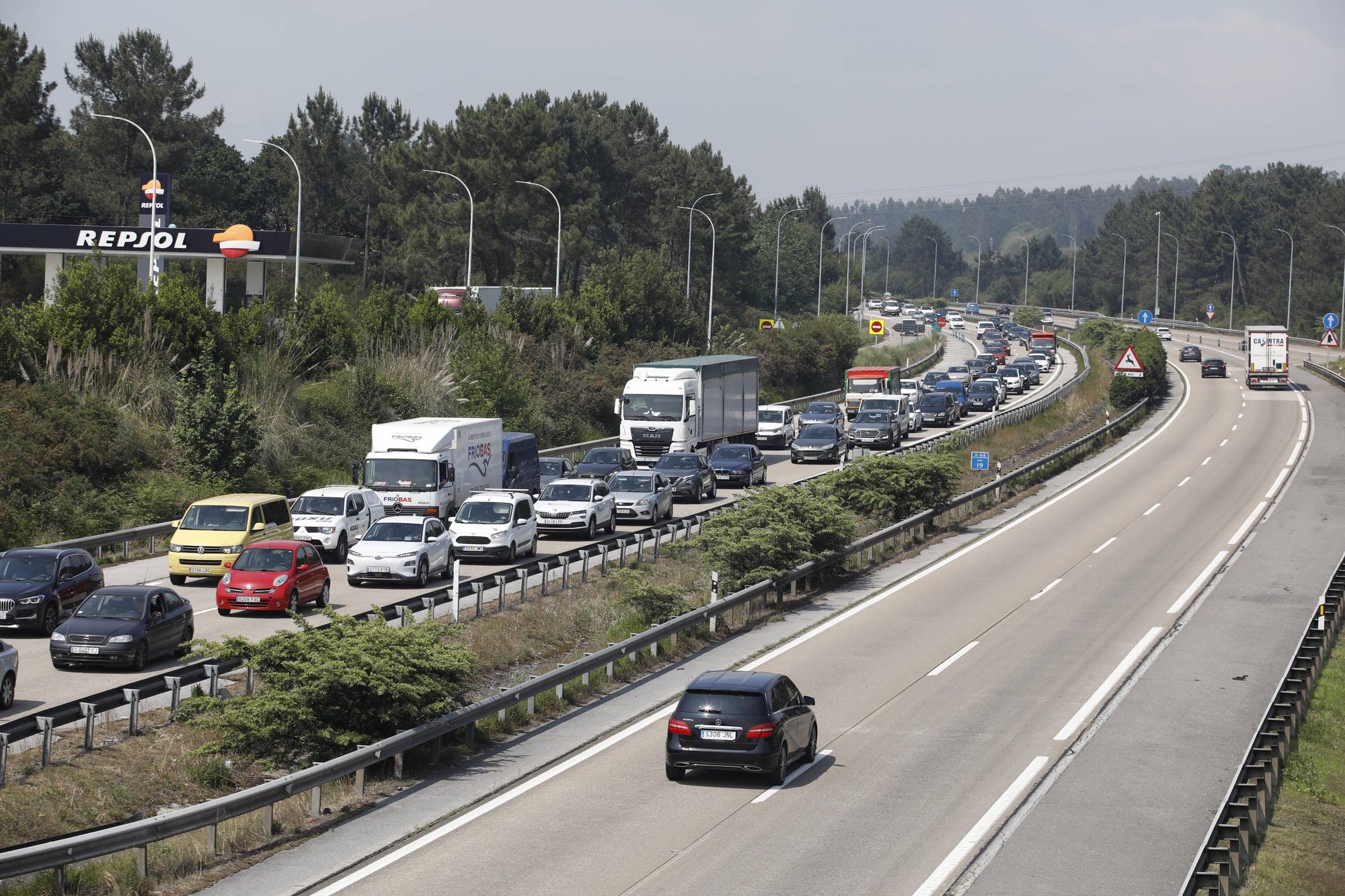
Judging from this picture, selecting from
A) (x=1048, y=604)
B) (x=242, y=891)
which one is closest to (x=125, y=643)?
(x=242, y=891)

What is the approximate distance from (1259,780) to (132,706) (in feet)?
46.5

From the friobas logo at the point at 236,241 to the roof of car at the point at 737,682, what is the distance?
1834 inches

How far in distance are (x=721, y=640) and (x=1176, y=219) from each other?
177 metres

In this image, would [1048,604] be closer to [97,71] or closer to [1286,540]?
[1286,540]

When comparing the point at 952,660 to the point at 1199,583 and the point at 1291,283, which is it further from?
the point at 1291,283

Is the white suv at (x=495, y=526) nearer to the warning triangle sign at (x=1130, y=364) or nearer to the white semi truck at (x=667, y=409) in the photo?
the white semi truck at (x=667, y=409)

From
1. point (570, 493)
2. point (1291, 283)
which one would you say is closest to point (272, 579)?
point (570, 493)

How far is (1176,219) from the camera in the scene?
188625 mm

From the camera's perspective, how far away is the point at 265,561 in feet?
90.7

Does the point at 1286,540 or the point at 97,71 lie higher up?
the point at 97,71

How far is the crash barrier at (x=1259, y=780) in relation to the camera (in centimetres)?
1372

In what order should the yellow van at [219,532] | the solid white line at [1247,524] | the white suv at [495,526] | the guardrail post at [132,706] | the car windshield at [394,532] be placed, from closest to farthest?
the guardrail post at [132,706]
the yellow van at [219,532]
the car windshield at [394,532]
the white suv at [495,526]
the solid white line at [1247,524]

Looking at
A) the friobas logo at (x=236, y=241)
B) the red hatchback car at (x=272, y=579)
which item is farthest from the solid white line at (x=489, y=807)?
the friobas logo at (x=236, y=241)

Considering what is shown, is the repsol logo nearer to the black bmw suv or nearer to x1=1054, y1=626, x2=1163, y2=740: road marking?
x1=1054, y1=626, x2=1163, y2=740: road marking
